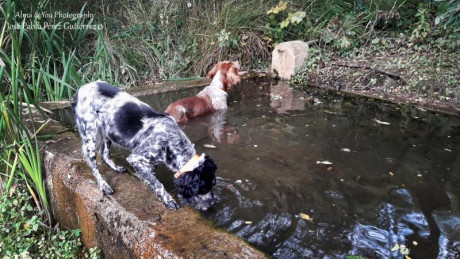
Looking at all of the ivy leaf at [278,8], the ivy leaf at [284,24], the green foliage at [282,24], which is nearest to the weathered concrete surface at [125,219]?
the ivy leaf at [284,24]

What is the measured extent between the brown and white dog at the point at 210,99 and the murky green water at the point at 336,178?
0.67 ft

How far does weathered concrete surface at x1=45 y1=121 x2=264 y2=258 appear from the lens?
2.22 metres

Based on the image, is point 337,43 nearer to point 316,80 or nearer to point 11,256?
point 316,80

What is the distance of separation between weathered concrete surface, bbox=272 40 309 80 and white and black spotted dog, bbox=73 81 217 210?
195 inches

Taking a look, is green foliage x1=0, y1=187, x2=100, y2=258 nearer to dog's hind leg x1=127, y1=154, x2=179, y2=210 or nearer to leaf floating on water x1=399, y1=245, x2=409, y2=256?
dog's hind leg x1=127, y1=154, x2=179, y2=210

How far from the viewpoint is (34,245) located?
327cm

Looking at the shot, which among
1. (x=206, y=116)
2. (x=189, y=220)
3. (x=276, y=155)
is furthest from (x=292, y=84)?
(x=189, y=220)

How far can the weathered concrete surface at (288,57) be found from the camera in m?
7.63

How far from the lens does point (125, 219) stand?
2.53m

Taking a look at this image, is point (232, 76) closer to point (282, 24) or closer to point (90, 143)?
point (282, 24)

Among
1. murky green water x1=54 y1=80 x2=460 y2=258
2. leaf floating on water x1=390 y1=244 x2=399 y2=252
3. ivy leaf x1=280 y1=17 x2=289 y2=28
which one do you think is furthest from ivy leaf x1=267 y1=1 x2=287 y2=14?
leaf floating on water x1=390 y1=244 x2=399 y2=252

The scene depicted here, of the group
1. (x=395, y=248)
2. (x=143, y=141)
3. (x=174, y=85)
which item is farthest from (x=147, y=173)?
(x=174, y=85)

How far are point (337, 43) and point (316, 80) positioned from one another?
4.23 ft

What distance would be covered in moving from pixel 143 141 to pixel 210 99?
9.42ft
